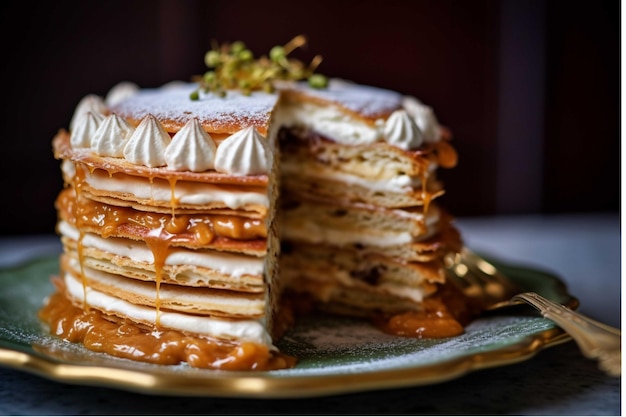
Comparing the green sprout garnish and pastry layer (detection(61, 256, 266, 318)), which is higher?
the green sprout garnish

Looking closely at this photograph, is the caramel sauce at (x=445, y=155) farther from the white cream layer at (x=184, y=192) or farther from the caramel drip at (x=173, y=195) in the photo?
the caramel drip at (x=173, y=195)

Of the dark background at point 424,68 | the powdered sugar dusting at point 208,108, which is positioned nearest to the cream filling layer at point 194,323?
the powdered sugar dusting at point 208,108

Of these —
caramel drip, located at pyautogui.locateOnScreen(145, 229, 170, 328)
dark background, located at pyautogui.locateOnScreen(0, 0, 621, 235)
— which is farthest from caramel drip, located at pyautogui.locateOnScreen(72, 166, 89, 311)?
dark background, located at pyautogui.locateOnScreen(0, 0, 621, 235)

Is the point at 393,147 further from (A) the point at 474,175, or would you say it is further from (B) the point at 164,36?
(A) the point at 474,175

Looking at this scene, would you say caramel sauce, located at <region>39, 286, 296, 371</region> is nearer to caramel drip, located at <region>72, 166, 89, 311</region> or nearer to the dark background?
caramel drip, located at <region>72, 166, 89, 311</region>

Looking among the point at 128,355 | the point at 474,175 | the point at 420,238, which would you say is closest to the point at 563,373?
the point at 420,238

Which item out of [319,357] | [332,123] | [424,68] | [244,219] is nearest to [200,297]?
[244,219]
